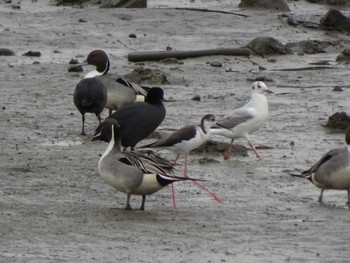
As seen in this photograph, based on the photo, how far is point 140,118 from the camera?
1290 centimetres

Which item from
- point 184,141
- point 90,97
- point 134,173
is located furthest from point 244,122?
point 134,173

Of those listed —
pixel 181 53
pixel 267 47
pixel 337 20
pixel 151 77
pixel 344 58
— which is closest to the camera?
pixel 151 77

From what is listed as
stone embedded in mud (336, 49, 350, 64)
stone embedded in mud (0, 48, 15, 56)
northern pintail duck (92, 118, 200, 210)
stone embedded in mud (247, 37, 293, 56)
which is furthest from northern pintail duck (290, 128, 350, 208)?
stone embedded in mud (0, 48, 15, 56)

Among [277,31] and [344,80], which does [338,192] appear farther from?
[277,31]

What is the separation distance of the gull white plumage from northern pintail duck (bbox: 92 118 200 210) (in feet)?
8.13

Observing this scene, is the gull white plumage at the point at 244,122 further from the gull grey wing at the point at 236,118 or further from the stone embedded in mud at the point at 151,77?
the stone embedded in mud at the point at 151,77

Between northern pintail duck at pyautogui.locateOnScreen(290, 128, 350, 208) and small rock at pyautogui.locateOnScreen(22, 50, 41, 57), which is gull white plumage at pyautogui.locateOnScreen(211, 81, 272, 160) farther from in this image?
small rock at pyautogui.locateOnScreen(22, 50, 41, 57)

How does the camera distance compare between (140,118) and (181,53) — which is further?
(181,53)

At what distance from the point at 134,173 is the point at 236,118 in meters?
3.25

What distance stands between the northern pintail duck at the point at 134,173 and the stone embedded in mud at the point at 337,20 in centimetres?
1035

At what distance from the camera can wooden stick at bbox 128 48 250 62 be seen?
59.5 ft

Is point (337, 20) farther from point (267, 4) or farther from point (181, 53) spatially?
point (181, 53)

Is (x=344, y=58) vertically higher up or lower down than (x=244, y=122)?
lower down

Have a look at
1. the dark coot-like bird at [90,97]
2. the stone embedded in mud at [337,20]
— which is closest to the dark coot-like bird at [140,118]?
the dark coot-like bird at [90,97]
